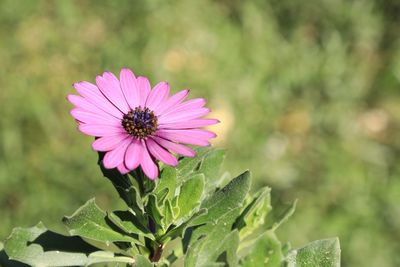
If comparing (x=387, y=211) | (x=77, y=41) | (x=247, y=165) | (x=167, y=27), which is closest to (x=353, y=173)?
(x=387, y=211)

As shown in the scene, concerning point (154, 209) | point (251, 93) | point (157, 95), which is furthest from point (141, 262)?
point (251, 93)

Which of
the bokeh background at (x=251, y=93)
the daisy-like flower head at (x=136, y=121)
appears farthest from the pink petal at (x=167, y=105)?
the bokeh background at (x=251, y=93)

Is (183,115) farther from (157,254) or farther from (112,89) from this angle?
(157,254)

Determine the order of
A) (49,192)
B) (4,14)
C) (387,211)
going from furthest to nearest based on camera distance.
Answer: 1. (4,14)
2. (387,211)
3. (49,192)

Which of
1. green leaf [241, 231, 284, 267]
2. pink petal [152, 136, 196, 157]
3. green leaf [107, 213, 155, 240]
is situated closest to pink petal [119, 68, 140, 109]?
pink petal [152, 136, 196, 157]

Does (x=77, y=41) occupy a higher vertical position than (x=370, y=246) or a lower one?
higher

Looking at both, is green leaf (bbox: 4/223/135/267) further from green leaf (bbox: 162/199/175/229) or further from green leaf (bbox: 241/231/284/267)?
green leaf (bbox: 241/231/284/267)

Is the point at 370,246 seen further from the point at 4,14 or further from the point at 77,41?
the point at 4,14
